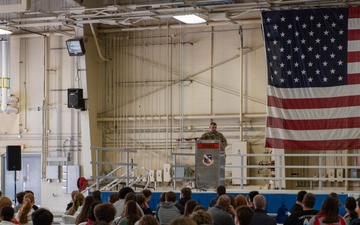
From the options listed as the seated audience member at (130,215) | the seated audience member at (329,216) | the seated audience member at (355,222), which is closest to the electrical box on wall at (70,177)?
the seated audience member at (130,215)

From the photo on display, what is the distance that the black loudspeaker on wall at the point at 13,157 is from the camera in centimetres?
2153

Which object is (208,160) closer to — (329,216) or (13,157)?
(329,216)

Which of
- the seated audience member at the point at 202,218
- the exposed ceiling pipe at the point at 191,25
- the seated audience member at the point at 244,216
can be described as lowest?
the seated audience member at the point at 244,216

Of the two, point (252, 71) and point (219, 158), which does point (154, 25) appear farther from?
point (219, 158)

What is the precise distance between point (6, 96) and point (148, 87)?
4.70m

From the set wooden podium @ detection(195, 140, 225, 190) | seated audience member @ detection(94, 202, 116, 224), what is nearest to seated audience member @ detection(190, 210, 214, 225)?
seated audience member @ detection(94, 202, 116, 224)

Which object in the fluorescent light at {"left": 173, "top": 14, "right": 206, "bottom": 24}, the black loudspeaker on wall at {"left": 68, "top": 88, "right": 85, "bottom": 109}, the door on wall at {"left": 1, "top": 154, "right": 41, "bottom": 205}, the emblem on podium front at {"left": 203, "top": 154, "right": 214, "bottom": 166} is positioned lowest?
the door on wall at {"left": 1, "top": 154, "right": 41, "bottom": 205}

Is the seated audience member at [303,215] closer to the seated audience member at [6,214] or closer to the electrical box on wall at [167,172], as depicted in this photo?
the seated audience member at [6,214]

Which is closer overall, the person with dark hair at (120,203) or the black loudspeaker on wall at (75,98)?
the person with dark hair at (120,203)

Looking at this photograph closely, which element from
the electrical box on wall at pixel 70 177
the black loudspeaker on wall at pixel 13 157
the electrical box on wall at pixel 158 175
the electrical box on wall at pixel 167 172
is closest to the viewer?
the black loudspeaker on wall at pixel 13 157

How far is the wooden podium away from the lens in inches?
587

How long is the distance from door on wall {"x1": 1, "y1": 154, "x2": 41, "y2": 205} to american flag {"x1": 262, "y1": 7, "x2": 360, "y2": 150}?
9.34 meters

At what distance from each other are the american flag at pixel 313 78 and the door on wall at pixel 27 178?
30.6ft

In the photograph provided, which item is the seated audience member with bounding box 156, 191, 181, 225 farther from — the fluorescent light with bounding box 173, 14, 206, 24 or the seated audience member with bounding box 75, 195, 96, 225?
the fluorescent light with bounding box 173, 14, 206, 24
